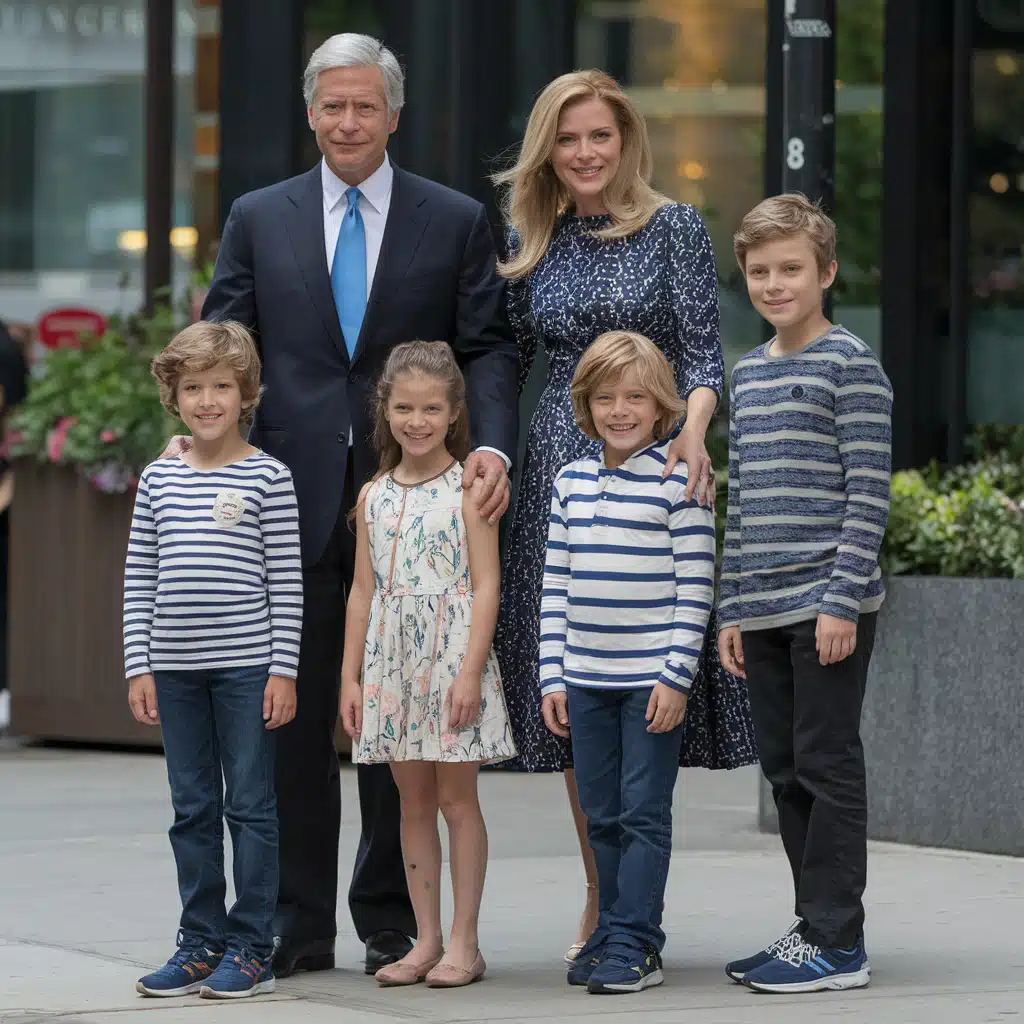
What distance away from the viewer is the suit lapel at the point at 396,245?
17.9ft

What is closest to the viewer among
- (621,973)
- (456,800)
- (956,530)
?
(621,973)

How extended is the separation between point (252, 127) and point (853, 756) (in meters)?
6.73

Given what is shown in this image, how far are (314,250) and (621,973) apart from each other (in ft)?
5.83

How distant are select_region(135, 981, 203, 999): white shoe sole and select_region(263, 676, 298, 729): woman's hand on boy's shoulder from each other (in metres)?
0.59

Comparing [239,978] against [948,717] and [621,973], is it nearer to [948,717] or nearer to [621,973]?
[621,973]

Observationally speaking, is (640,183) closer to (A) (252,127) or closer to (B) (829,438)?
(B) (829,438)

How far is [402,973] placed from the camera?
5266 millimetres

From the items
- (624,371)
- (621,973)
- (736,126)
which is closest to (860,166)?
(736,126)

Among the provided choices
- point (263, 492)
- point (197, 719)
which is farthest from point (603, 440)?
point (197, 719)

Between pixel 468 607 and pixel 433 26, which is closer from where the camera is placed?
pixel 468 607

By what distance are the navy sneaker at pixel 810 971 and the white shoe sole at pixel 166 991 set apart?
1200mm

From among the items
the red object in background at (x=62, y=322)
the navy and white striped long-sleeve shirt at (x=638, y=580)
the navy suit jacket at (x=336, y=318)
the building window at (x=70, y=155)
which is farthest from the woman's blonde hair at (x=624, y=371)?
the red object in background at (x=62, y=322)

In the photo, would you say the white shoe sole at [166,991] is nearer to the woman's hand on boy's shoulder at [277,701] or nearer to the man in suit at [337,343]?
the man in suit at [337,343]

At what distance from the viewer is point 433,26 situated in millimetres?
10688
